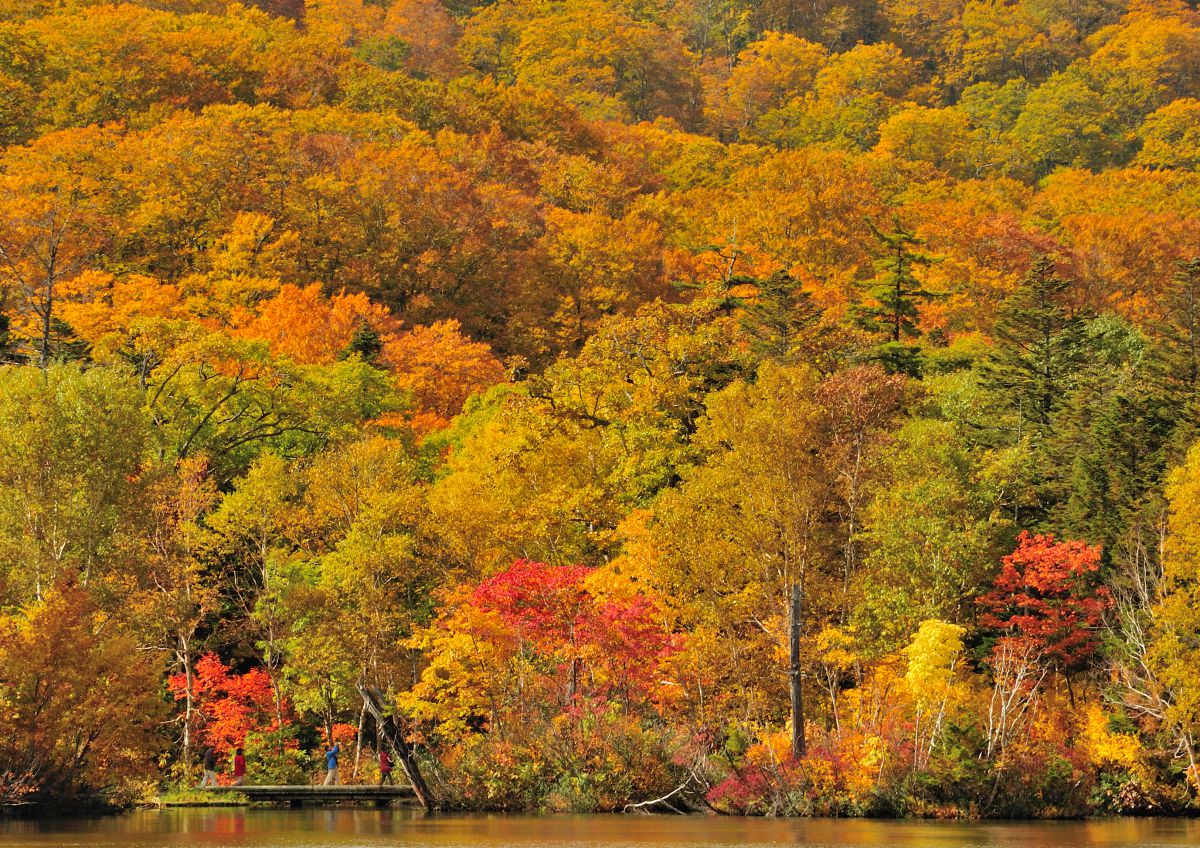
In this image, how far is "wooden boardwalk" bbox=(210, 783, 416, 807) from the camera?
1736 inches

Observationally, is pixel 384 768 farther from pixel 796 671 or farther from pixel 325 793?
pixel 796 671

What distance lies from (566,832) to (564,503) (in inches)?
682

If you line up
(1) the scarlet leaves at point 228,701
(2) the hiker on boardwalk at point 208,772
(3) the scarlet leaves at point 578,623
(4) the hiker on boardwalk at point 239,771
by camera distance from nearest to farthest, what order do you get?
(3) the scarlet leaves at point 578,623
(2) the hiker on boardwalk at point 208,772
(4) the hiker on boardwalk at point 239,771
(1) the scarlet leaves at point 228,701

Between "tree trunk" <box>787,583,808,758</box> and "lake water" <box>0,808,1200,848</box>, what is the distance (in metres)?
2.90

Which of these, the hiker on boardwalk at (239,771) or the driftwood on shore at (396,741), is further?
the hiker on boardwalk at (239,771)

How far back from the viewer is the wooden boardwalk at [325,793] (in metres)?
44.1

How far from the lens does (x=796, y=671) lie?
133ft

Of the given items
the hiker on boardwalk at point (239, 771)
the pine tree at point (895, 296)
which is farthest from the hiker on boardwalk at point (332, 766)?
the pine tree at point (895, 296)

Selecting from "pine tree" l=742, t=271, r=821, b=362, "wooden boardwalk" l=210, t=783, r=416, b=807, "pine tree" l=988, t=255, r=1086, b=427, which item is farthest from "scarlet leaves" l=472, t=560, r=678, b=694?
"pine tree" l=988, t=255, r=1086, b=427

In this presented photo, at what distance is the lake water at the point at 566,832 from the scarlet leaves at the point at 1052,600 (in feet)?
19.2

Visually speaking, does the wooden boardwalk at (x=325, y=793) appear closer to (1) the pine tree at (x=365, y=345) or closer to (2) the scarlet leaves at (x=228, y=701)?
(2) the scarlet leaves at (x=228, y=701)

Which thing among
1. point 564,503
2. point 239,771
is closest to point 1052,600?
point 564,503

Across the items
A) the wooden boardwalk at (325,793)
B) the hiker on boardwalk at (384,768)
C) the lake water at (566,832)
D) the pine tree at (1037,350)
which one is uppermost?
the pine tree at (1037,350)

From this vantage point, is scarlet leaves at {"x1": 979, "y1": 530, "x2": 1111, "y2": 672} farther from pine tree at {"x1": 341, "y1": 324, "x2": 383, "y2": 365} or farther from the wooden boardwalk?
pine tree at {"x1": 341, "y1": 324, "x2": 383, "y2": 365}
